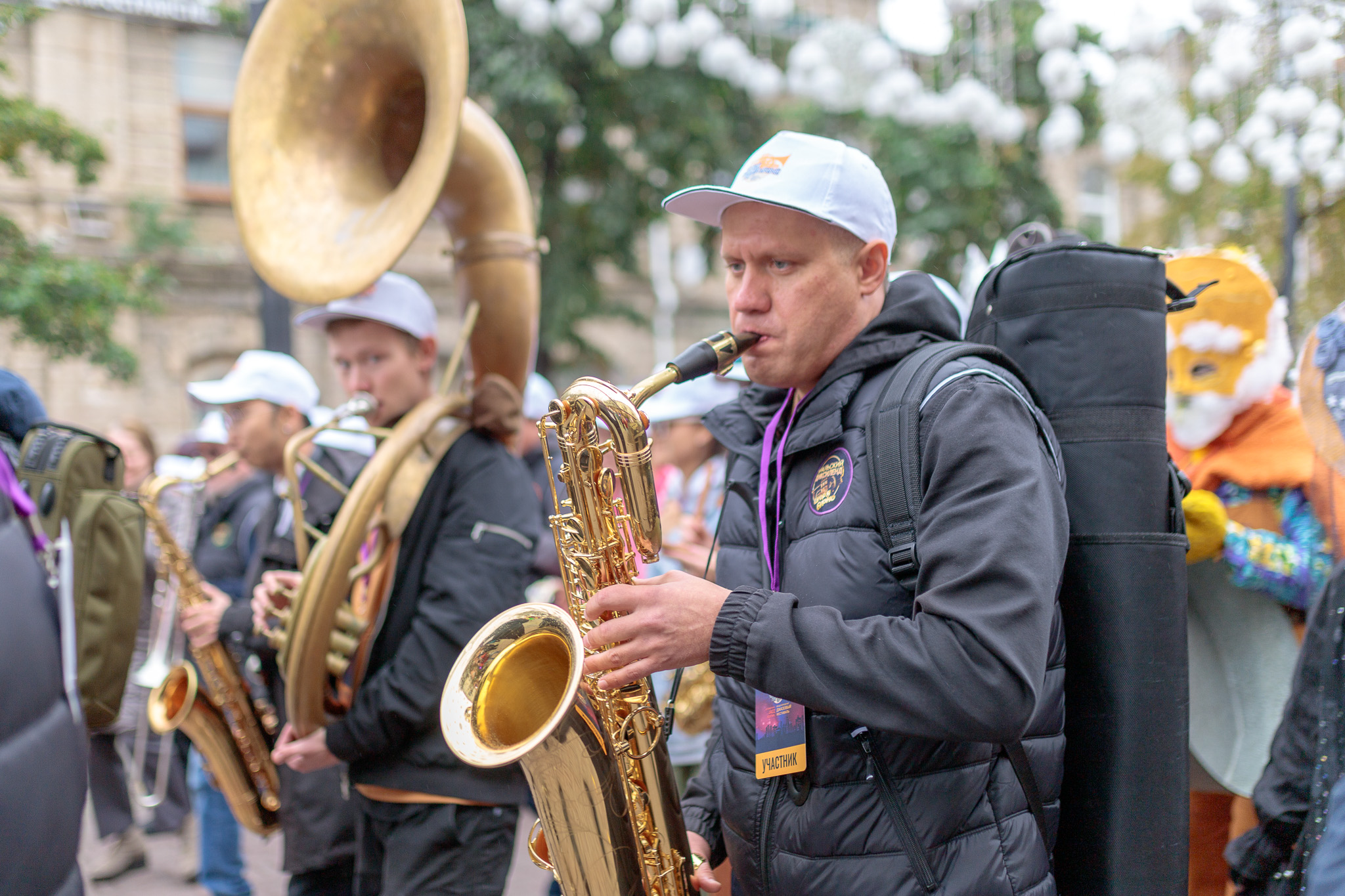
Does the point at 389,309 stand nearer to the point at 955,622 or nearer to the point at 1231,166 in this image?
the point at 955,622

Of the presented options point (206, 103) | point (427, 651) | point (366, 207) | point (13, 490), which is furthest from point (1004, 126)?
point (206, 103)

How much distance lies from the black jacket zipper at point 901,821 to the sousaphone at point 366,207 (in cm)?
168

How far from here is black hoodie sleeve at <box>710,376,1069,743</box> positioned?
1.56 meters

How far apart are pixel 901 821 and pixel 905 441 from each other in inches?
25.3

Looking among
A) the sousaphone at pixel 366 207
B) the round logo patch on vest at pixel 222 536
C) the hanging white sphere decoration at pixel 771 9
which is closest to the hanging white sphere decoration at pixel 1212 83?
the hanging white sphere decoration at pixel 771 9

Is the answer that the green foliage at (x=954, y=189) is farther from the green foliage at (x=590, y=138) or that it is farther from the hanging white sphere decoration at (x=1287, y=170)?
the hanging white sphere decoration at (x=1287, y=170)

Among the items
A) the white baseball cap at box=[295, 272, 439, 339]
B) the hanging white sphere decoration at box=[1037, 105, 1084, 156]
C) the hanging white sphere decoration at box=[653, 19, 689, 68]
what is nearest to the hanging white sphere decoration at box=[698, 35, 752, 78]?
the hanging white sphere decoration at box=[653, 19, 689, 68]

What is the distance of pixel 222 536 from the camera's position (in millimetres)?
5168

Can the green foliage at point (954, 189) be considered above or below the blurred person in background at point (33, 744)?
above

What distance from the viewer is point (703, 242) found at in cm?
990

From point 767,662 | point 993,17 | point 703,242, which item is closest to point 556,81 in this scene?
point 703,242

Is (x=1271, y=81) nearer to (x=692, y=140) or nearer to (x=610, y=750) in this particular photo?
(x=692, y=140)

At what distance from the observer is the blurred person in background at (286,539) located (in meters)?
3.52

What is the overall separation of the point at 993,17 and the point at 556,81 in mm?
3724
